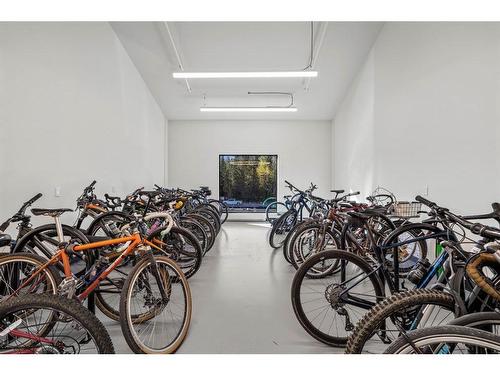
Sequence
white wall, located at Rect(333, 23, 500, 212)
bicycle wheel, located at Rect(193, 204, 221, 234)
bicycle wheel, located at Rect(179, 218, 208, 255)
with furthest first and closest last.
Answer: bicycle wheel, located at Rect(193, 204, 221, 234) < bicycle wheel, located at Rect(179, 218, 208, 255) < white wall, located at Rect(333, 23, 500, 212)

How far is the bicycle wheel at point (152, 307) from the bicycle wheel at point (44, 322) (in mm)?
264

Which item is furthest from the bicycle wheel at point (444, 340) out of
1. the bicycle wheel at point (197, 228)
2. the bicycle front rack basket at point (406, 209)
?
the bicycle wheel at point (197, 228)

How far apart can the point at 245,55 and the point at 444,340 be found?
15.0 feet

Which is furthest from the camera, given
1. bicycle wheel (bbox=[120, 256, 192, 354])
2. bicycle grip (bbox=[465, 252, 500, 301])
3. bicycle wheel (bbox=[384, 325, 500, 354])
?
bicycle wheel (bbox=[120, 256, 192, 354])

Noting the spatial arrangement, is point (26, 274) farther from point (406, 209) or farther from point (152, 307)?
point (406, 209)

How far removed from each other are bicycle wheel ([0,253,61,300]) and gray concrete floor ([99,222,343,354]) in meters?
0.53

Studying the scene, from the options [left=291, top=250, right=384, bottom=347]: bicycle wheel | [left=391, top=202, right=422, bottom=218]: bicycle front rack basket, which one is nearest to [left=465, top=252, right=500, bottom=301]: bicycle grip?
[left=291, top=250, right=384, bottom=347]: bicycle wheel

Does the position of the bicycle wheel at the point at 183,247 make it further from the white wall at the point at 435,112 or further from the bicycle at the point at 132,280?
the white wall at the point at 435,112

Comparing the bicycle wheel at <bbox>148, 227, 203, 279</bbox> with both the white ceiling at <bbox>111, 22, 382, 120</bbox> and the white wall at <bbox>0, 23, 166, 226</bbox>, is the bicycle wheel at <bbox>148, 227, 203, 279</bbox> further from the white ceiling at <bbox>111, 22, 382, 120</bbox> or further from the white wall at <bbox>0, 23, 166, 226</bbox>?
the white ceiling at <bbox>111, 22, 382, 120</bbox>

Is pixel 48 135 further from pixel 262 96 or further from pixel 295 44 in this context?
pixel 262 96

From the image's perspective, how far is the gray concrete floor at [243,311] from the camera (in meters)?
1.75

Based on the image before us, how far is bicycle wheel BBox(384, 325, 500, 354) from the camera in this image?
0.86 m

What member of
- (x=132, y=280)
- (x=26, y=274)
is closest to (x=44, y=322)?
(x=132, y=280)
